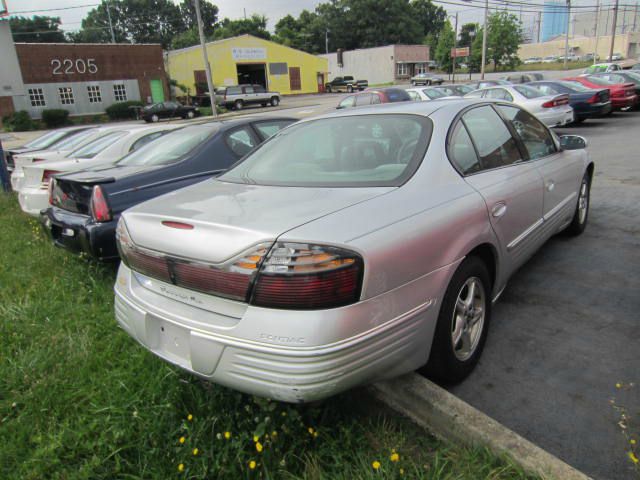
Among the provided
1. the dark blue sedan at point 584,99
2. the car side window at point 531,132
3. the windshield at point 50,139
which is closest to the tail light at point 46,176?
the windshield at point 50,139

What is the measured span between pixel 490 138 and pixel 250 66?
164ft

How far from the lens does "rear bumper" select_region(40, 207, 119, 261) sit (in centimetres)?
405

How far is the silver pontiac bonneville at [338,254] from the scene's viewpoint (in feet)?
6.13

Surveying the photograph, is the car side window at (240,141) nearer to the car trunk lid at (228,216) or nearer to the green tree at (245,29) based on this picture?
the car trunk lid at (228,216)

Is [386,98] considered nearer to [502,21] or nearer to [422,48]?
[502,21]

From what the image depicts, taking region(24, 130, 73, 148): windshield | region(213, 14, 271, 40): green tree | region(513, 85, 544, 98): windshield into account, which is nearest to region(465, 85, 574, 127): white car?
region(513, 85, 544, 98): windshield

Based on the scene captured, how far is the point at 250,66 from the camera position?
1950 inches

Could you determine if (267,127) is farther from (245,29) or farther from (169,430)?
(245,29)

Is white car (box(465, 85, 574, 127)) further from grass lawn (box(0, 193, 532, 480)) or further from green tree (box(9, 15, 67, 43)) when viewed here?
green tree (box(9, 15, 67, 43))

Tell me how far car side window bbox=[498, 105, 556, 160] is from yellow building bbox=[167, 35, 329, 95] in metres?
43.5

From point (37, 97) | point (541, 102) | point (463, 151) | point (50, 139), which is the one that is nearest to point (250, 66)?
point (37, 97)

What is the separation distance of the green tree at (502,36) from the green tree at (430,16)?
4525 cm

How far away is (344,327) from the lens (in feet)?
6.10

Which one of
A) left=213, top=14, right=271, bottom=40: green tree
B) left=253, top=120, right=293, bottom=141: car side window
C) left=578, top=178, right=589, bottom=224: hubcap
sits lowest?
left=578, top=178, right=589, bottom=224: hubcap
